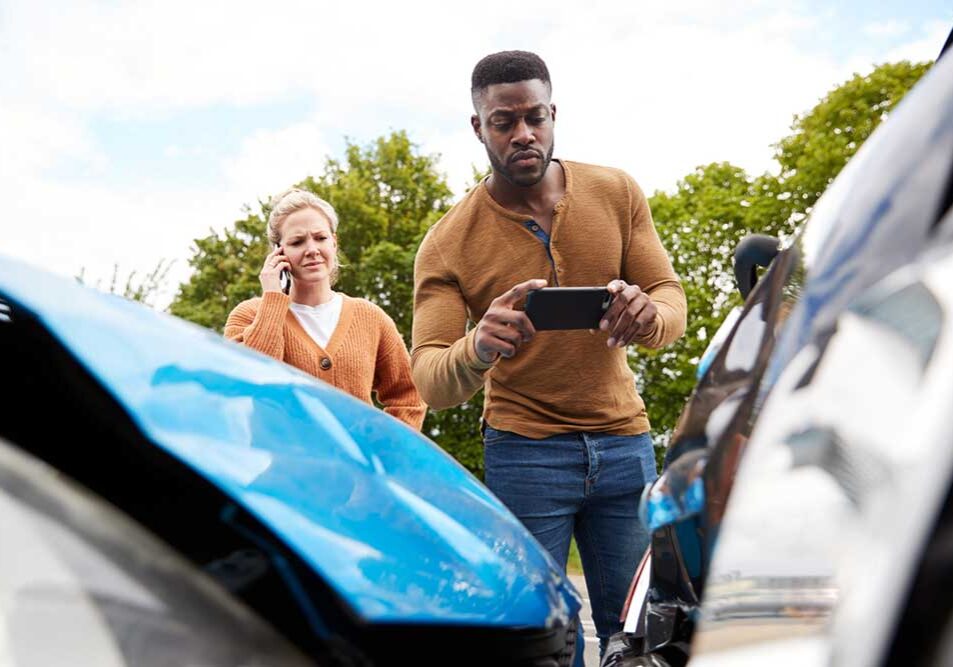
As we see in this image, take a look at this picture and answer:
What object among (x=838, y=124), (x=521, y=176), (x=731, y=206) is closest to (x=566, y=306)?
(x=521, y=176)

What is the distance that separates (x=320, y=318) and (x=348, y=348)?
21 centimetres

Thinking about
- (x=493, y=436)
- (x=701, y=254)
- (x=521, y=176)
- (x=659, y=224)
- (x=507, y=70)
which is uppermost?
(x=507, y=70)

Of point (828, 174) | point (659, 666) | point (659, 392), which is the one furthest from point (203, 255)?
point (659, 666)

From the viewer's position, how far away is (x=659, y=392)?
22.8 m

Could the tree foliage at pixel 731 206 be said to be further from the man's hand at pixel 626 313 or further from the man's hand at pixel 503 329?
the man's hand at pixel 503 329

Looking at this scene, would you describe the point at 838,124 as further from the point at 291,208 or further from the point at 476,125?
the point at 476,125

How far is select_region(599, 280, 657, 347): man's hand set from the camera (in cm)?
255

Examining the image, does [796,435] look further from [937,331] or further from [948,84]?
[948,84]

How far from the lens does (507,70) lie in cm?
302

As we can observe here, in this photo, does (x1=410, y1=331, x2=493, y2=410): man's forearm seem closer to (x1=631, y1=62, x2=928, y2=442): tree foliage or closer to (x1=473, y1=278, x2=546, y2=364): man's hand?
(x1=473, y1=278, x2=546, y2=364): man's hand

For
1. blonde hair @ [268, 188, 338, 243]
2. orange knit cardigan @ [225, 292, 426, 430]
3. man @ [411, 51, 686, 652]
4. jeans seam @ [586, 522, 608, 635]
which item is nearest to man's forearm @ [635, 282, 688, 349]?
man @ [411, 51, 686, 652]

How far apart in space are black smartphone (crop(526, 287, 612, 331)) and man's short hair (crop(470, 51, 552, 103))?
0.84m

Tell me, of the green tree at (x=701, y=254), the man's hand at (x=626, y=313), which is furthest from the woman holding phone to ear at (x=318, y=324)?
the green tree at (x=701, y=254)

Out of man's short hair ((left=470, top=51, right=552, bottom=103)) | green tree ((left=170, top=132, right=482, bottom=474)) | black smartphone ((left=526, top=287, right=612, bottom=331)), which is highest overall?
man's short hair ((left=470, top=51, right=552, bottom=103))
